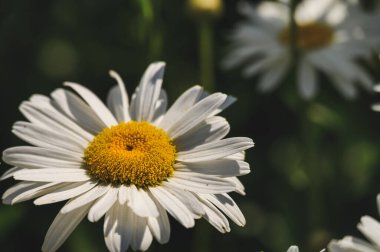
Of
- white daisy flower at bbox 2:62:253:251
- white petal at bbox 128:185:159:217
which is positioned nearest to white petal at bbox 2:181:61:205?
white daisy flower at bbox 2:62:253:251

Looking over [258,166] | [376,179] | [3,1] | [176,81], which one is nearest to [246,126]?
[258,166]

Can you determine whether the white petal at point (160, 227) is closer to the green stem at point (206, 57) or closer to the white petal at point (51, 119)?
Answer: the white petal at point (51, 119)

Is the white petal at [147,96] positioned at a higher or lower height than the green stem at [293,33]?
lower

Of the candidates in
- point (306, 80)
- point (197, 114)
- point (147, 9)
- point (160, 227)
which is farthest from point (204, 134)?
point (306, 80)

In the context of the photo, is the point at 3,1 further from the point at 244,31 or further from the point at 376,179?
the point at 376,179

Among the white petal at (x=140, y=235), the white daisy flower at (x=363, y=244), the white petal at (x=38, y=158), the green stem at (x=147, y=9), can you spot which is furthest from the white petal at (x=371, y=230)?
the green stem at (x=147, y=9)

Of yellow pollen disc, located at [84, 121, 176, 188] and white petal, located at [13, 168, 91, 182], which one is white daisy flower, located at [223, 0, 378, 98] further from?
white petal, located at [13, 168, 91, 182]
